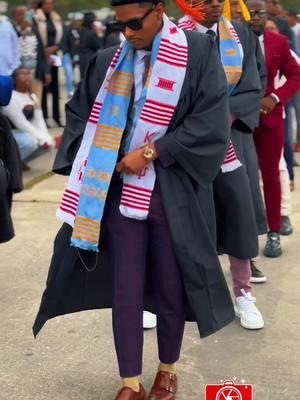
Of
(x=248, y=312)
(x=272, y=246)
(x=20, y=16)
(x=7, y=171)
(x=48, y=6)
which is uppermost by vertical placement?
(x=7, y=171)

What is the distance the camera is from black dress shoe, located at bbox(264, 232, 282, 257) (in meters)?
5.24

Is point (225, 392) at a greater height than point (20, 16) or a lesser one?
greater

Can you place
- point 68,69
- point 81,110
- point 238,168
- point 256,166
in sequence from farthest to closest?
point 68,69
point 256,166
point 238,168
point 81,110

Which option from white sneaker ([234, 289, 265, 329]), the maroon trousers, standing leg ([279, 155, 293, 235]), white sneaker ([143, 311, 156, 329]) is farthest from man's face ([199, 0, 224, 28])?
standing leg ([279, 155, 293, 235])

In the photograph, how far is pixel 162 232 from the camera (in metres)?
3.08

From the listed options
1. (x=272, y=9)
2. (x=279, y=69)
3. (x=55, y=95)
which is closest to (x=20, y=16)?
(x=55, y=95)

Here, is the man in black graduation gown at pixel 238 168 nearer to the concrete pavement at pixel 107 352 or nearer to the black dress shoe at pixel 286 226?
the concrete pavement at pixel 107 352

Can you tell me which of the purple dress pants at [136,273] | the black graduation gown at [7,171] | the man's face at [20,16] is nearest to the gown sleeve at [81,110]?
the purple dress pants at [136,273]

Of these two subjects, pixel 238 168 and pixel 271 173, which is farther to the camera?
pixel 271 173

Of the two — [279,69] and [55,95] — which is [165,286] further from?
[55,95]

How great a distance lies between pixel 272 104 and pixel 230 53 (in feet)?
3.53

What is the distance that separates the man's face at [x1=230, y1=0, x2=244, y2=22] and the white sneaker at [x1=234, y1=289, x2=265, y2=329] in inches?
63.0

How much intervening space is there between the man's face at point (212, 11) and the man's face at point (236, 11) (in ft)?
2.40

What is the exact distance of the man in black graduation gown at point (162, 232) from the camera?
3000mm
